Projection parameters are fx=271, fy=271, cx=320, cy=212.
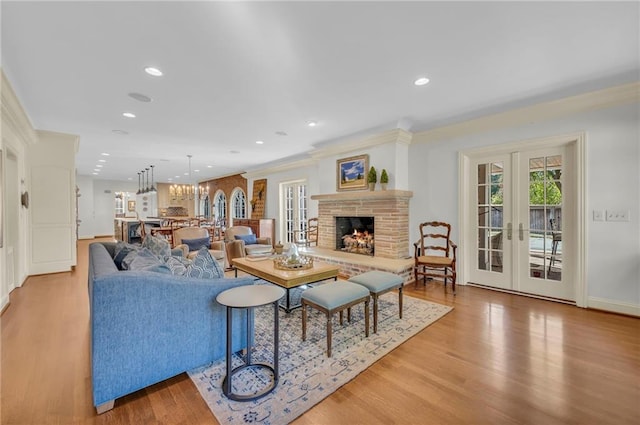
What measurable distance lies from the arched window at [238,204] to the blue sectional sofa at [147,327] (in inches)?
309

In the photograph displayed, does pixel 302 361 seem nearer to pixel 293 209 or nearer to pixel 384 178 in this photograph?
pixel 384 178

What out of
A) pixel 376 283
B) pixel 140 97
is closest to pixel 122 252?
pixel 140 97

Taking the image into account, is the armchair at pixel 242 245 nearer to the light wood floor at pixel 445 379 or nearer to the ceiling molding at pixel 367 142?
the ceiling molding at pixel 367 142

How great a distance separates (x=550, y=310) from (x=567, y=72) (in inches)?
103

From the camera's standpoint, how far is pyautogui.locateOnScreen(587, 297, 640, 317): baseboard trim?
2977 millimetres

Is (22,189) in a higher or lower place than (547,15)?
lower

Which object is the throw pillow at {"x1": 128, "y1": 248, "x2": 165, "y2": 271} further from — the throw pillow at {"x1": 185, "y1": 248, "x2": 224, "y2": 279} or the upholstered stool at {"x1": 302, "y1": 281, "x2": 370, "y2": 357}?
the upholstered stool at {"x1": 302, "y1": 281, "x2": 370, "y2": 357}

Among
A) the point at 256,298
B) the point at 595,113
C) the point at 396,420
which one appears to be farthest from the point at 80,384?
the point at 595,113

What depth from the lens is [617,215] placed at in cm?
305

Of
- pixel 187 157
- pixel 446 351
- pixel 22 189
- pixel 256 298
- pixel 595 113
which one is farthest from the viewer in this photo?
pixel 187 157

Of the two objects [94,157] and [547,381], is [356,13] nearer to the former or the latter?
[547,381]

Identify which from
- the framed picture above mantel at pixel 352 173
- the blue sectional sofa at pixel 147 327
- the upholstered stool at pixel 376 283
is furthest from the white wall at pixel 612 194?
the blue sectional sofa at pixel 147 327

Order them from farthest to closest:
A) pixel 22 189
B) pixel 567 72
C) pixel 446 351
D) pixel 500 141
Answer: pixel 22 189, pixel 500 141, pixel 567 72, pixel 446 351

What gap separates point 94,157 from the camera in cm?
687
